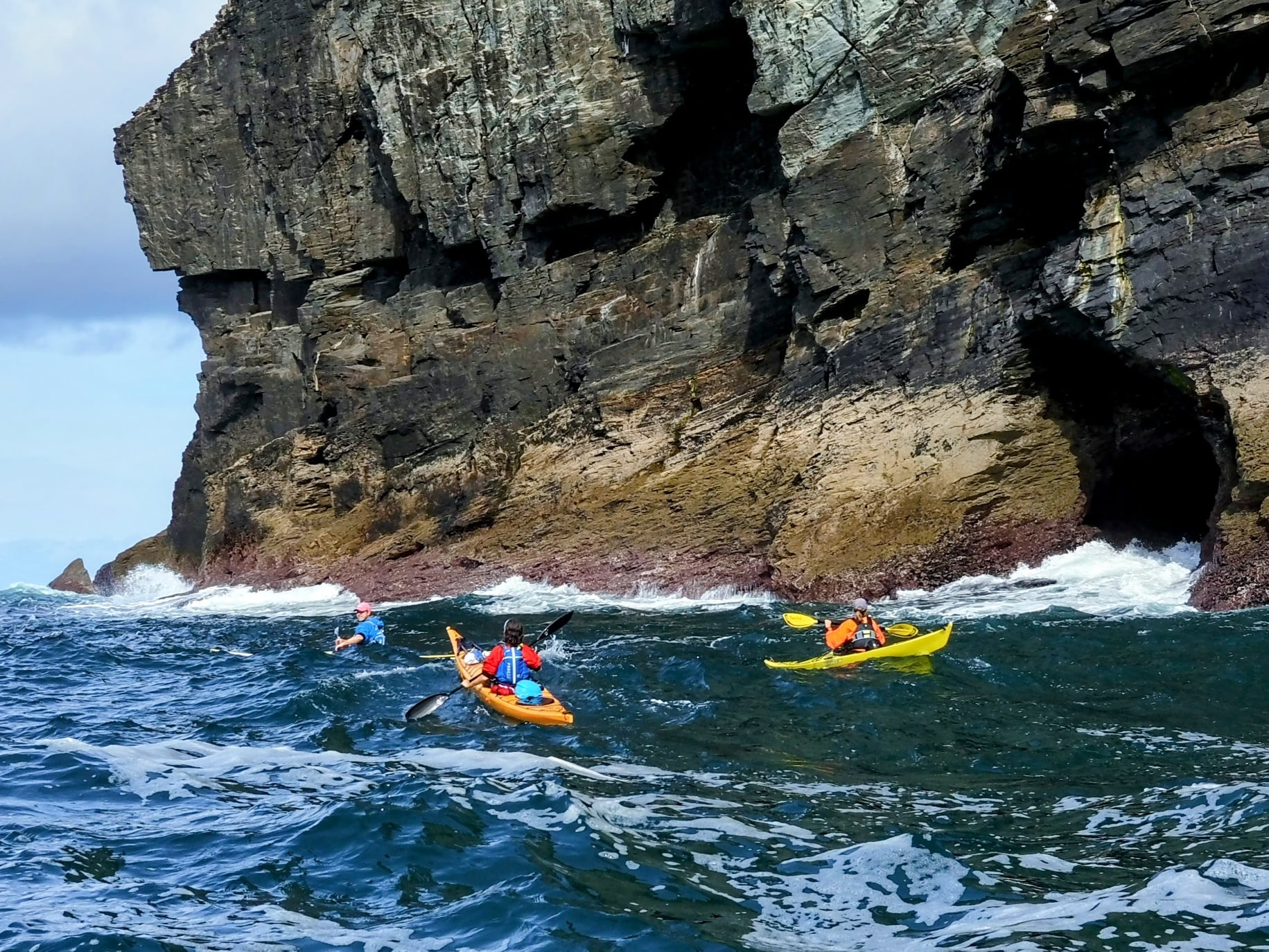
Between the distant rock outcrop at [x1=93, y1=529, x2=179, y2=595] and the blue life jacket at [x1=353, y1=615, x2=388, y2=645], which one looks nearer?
the blue life jacket at [x1=353, y1=615, x2=388, y2=645]

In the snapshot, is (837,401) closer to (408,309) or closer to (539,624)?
(539,624)

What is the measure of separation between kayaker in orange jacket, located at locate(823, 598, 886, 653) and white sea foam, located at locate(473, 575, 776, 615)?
4.68 m

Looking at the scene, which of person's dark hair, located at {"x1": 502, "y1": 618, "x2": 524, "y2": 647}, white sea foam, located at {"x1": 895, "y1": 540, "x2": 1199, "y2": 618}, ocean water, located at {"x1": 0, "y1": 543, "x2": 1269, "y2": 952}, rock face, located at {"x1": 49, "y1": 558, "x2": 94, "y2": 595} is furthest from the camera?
rock face, located at {"x1": 49, "y1": 558, "x2": 94, "y2": 595}

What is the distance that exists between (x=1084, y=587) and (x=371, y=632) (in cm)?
989

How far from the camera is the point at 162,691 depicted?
645 inches

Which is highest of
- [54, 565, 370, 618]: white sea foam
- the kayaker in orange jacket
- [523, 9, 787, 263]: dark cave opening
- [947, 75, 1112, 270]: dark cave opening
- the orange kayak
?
[523, 9, 787, 263]: dark cave opening

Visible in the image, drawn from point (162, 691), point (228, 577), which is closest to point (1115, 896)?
point (162, 691)

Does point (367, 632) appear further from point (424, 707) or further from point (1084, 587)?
point (1084, 587)

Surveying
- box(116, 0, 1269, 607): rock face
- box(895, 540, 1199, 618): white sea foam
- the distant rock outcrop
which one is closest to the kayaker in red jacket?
box(895, 540, 1199, 618): white sea foam

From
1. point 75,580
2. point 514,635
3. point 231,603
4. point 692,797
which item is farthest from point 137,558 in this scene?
point 692,797

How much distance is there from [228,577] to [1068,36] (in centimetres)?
2249

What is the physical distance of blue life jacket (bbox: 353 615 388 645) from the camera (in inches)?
733

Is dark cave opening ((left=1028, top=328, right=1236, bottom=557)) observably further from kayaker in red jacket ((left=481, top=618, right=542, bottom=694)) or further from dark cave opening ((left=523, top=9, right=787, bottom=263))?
kayaker in red jacket ((left=481, top=618, right=542, bottom=694))

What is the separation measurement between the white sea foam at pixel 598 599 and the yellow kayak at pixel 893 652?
5.01 meters
